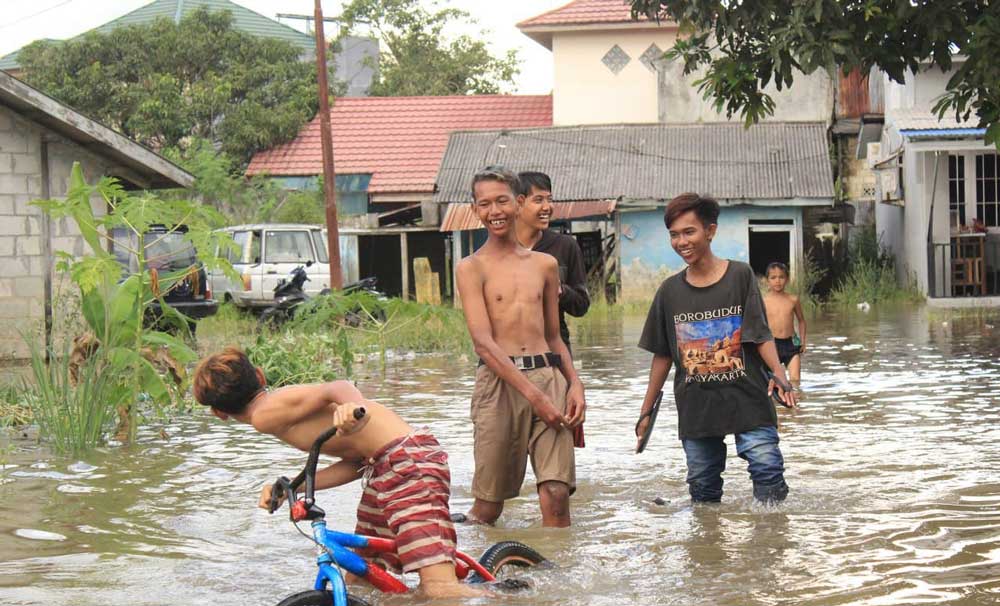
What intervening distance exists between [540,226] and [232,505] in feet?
8.48

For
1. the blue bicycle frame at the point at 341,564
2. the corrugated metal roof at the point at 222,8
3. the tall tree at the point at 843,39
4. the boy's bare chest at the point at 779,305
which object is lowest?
the blue bicycle frame at the point at 341,564

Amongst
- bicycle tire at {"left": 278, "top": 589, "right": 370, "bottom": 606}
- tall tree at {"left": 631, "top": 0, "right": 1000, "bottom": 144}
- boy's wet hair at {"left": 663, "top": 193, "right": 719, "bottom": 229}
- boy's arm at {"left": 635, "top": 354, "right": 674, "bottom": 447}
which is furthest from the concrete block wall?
bicycle tire at {"left": 278, "top": 589, "right": 370, "bottom": 606}

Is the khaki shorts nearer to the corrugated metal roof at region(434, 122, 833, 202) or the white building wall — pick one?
the corrugated metal roof at region(434, 122, 833, 202)

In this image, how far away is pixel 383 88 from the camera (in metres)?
42.3

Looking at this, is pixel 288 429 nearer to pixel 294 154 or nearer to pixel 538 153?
pixel 538 153

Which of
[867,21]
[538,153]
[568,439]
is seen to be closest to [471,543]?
[568,439]

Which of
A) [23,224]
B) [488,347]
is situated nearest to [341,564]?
[488,347]

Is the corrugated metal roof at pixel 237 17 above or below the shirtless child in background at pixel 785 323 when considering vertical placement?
above

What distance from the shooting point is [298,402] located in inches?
191

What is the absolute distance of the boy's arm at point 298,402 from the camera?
485cm

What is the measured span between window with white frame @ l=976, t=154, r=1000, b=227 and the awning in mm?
7360

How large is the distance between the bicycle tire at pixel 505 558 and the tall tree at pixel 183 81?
3057 centimetres

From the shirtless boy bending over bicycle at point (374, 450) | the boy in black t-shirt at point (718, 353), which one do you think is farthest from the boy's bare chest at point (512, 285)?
the shirtless boy bending over bicycle at point (374, 450)

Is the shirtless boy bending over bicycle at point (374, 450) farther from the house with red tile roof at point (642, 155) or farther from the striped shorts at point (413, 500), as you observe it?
the house with red tile roof at point (642, 155)
